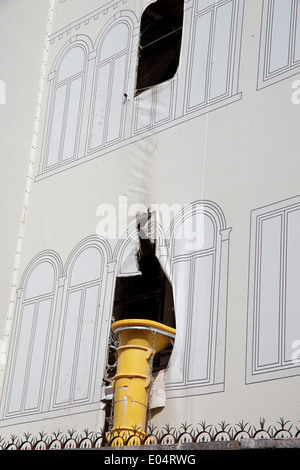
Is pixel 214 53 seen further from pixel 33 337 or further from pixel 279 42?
pixel 33 337

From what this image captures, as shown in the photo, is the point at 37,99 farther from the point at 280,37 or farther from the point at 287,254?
the point at 287,254

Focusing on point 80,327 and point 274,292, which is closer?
point 274,292

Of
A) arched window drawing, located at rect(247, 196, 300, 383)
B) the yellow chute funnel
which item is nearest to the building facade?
arched window drawing, located at rect(247, 196, 300, 383)

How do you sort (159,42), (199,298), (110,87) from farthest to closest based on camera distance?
(159,42), (110,87), (199,298)

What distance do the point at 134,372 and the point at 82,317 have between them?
1131mm

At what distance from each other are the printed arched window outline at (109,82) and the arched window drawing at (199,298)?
1.55 m

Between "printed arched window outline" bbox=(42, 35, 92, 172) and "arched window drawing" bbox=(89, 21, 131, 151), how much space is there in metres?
0.20

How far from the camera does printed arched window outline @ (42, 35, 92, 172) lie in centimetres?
975

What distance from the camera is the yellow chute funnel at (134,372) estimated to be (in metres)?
7.42

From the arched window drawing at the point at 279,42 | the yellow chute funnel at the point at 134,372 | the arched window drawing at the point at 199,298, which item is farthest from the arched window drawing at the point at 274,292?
the arched window drawing at the point at 279,42

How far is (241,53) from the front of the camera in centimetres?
846

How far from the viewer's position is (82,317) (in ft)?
28.1

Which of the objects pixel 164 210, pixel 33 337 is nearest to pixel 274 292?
pixel 164 210
